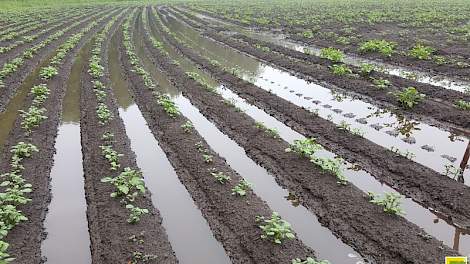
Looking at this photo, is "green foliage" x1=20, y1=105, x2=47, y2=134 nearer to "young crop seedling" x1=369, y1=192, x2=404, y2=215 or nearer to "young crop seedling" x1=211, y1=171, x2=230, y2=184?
"young crop seedling" x1=211, y1=171, x2=230, y2=184

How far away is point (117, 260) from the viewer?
6.25 m

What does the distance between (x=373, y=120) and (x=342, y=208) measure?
16.7ft

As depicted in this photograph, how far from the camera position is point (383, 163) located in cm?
905

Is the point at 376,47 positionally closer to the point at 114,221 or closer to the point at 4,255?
the point at 114,221

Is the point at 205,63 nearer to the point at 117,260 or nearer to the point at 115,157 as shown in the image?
the point at 115,157

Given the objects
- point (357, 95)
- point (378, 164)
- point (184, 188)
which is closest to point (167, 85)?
point (357, 95)

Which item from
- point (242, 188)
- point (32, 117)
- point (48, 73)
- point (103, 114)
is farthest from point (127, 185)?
point (48, 73)

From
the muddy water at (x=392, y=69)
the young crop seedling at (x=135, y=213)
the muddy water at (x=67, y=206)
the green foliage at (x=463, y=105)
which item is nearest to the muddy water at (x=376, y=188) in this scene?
the young crop seedling at (x=135, y=213)

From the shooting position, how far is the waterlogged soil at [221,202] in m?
6.42

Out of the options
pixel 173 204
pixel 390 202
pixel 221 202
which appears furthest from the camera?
pixel 173 204

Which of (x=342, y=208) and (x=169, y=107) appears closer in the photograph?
(x=342, y=208)

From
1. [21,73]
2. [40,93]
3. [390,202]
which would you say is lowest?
[390,202]

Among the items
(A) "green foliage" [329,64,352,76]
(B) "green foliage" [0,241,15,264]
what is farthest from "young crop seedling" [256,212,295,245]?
(A) "green foliage" [329,64,352,76]

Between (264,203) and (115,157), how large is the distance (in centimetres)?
347
